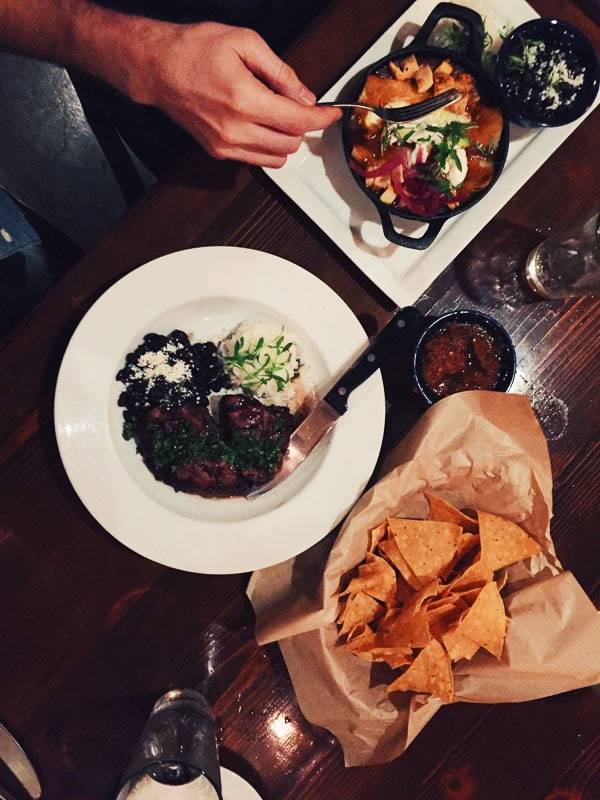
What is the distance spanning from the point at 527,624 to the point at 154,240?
4.75 feet

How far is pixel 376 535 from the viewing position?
81.1 inches

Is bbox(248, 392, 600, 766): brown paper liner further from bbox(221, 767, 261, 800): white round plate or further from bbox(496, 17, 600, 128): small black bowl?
bbox(496, 17, 600, 128): small black bowl

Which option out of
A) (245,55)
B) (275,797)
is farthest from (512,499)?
(245,55)

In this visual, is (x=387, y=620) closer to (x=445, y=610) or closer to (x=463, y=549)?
(x=445, y=610)

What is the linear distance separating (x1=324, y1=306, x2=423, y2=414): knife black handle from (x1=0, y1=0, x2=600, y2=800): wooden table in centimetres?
10

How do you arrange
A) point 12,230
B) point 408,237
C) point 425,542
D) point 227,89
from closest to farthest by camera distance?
point 227,89 → point 408,237 → point 425,542 → point 12,230

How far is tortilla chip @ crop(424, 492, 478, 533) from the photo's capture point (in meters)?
2.06

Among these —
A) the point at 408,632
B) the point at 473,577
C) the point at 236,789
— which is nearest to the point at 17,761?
the point at 236,789

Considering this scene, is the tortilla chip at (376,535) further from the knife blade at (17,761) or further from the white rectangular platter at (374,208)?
the knife blade at (17,761)

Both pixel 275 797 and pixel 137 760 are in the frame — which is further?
pixel 275 797

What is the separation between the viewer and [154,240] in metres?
2.01

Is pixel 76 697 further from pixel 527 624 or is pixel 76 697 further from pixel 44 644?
pixel 527 624

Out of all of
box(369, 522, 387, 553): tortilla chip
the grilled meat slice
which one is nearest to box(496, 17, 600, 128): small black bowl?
the grilled meat slice

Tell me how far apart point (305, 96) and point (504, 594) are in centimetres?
143
